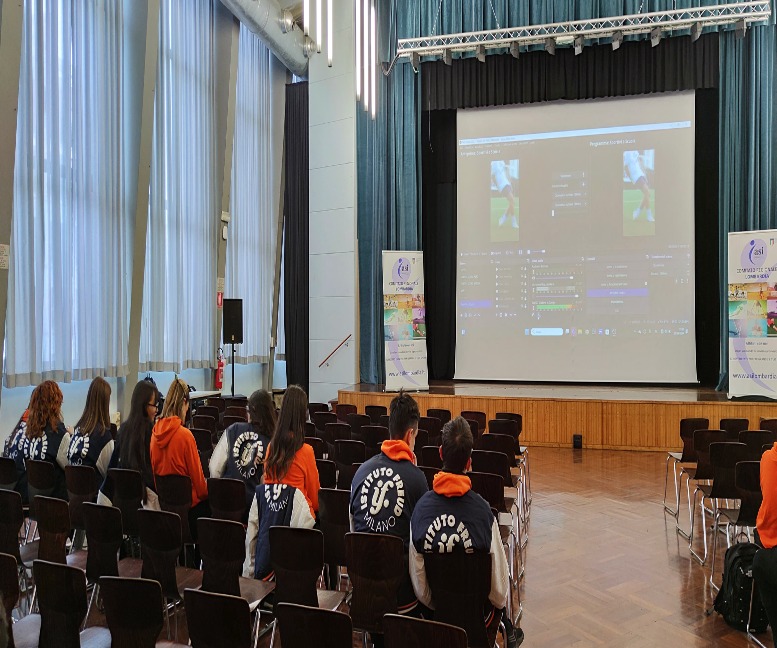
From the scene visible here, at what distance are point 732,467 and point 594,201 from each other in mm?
6634

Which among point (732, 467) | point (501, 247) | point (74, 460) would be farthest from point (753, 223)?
point (74, 460)

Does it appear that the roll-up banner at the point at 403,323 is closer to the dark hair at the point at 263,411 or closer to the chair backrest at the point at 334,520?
the dark hair at the point at 263,411

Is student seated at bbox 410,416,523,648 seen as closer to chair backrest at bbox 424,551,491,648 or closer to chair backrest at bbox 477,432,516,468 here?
chair backrest at bbox 424,551,491,648

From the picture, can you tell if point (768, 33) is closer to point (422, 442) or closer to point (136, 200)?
point (422, 442)

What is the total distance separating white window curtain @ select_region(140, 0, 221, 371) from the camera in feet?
31.7

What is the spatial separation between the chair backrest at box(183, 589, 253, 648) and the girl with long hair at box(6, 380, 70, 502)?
104 inches

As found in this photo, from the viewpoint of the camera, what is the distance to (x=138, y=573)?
135 inches

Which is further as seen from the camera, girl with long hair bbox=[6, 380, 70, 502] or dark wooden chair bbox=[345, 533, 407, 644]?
girl with long hair bbox=[6, 380, 70, 502]

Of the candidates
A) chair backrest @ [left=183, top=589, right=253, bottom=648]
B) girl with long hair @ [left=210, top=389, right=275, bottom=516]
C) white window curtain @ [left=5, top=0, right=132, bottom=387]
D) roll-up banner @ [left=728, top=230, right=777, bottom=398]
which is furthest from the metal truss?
chair backrest @ [left=183, top=589, right=253, bottom=648]

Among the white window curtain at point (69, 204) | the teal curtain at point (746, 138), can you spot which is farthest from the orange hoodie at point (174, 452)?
the teal curtain at point (746, 138)

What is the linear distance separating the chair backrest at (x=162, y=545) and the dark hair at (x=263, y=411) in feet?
3.30

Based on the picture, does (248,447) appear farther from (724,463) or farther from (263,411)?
(724,463)

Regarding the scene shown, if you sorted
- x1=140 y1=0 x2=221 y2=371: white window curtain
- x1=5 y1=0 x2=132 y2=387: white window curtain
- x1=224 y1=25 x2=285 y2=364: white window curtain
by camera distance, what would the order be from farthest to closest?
1. x1=224 y1=25 x2=285 y2=364: white window curtain
2. x1=140 y1=0 x2=221 y2=371: white window curtain
3. x1=5 y1=0 x2=132 y2=387: white window curtain

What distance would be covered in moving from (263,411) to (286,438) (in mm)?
624
